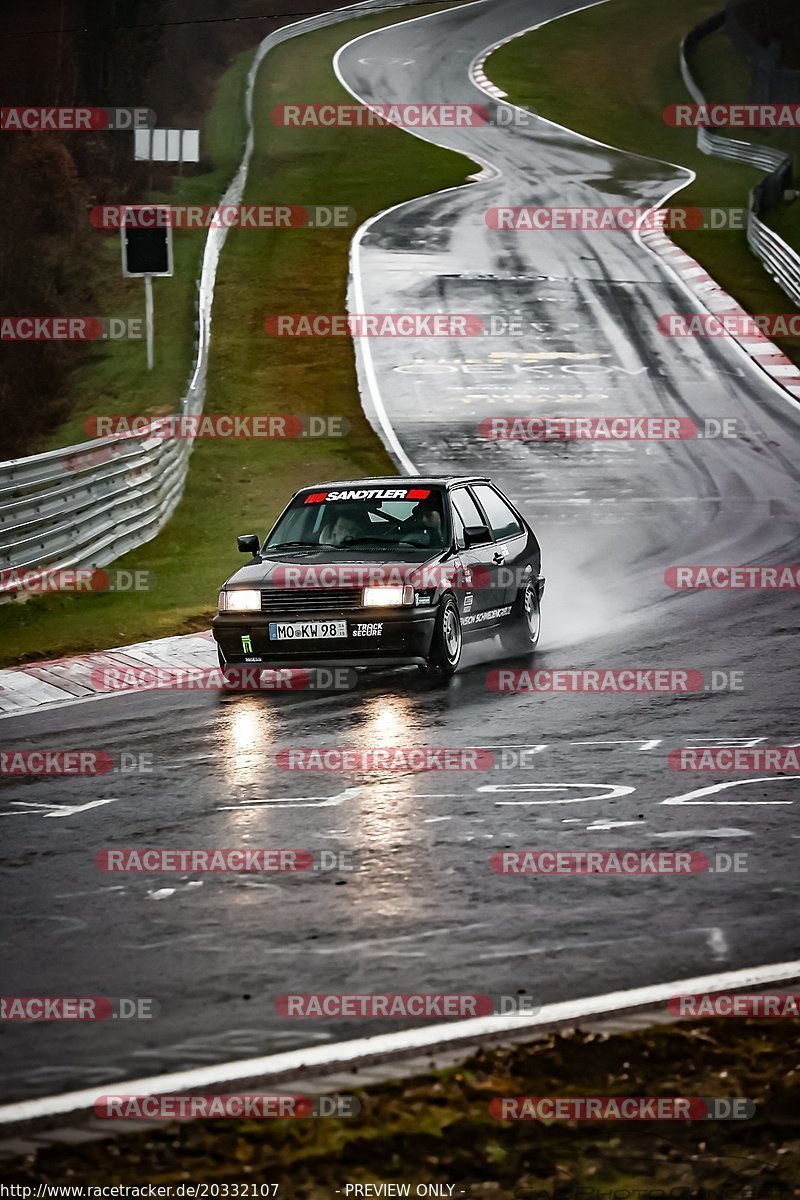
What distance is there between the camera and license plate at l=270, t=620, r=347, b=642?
12.0m

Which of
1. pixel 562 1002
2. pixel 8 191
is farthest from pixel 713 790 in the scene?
pixel 8 191

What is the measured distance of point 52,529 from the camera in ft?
52.1

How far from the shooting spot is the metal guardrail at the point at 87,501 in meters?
15.4

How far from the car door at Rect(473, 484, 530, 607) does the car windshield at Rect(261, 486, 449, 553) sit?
75 cm

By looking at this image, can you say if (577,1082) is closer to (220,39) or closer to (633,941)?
(633,941)
